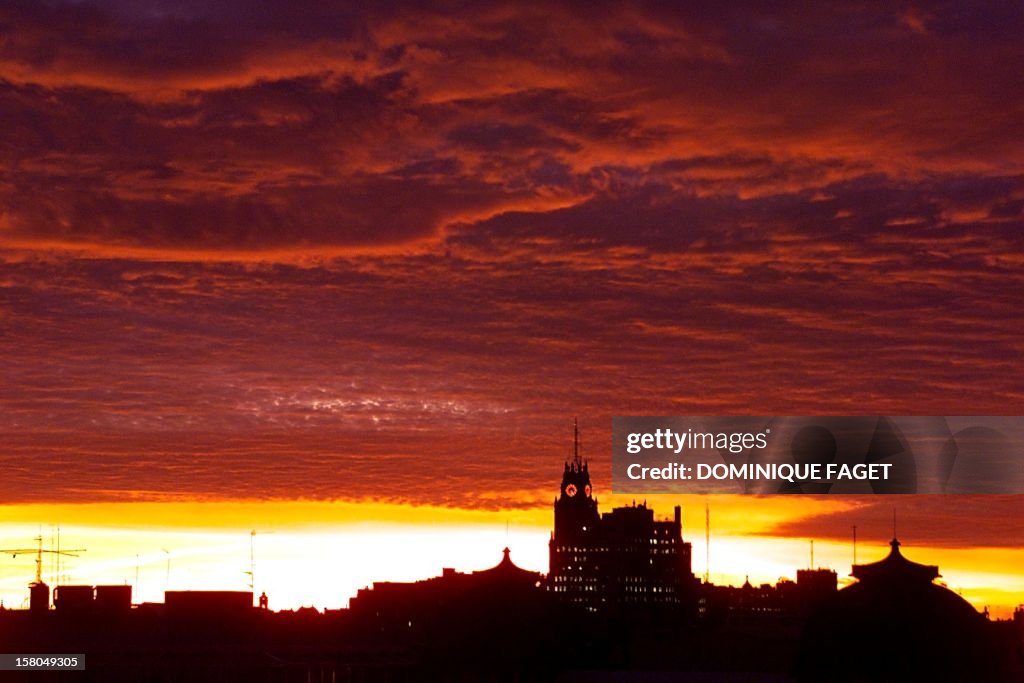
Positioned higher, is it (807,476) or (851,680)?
(807,476)

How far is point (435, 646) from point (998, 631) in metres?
50.7

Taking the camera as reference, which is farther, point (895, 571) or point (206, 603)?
point (206, 603)

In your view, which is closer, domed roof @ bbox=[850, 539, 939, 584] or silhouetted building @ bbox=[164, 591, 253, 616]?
domed roof @ bbox=[850, 539, 939, 584]

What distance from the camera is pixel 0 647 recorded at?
15788 centimetres

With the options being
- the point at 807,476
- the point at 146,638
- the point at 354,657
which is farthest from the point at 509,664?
the point at 807,476

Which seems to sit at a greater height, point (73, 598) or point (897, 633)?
point (73, 598)

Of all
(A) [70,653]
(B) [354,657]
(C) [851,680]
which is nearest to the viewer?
(C) [851,680]

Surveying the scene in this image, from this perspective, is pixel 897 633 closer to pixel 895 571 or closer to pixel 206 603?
pixel 895 571

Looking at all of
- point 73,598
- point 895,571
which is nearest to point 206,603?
point 73,598

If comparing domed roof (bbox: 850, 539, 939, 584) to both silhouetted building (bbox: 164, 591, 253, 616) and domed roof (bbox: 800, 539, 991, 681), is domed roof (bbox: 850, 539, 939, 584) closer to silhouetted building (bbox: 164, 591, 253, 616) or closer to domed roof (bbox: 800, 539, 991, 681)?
domed roof (bbox: 800, 539, 991, 681)

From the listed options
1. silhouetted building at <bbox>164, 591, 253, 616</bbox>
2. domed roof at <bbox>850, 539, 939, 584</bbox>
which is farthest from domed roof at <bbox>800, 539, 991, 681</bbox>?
silhouetted building at <bbox>164, 591, 253, 616</bbox>

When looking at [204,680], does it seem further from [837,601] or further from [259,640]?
[837,601]

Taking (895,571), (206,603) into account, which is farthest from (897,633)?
(206,603)

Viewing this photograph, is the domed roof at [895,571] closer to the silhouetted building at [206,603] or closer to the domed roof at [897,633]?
the domed roof at [897,633]
